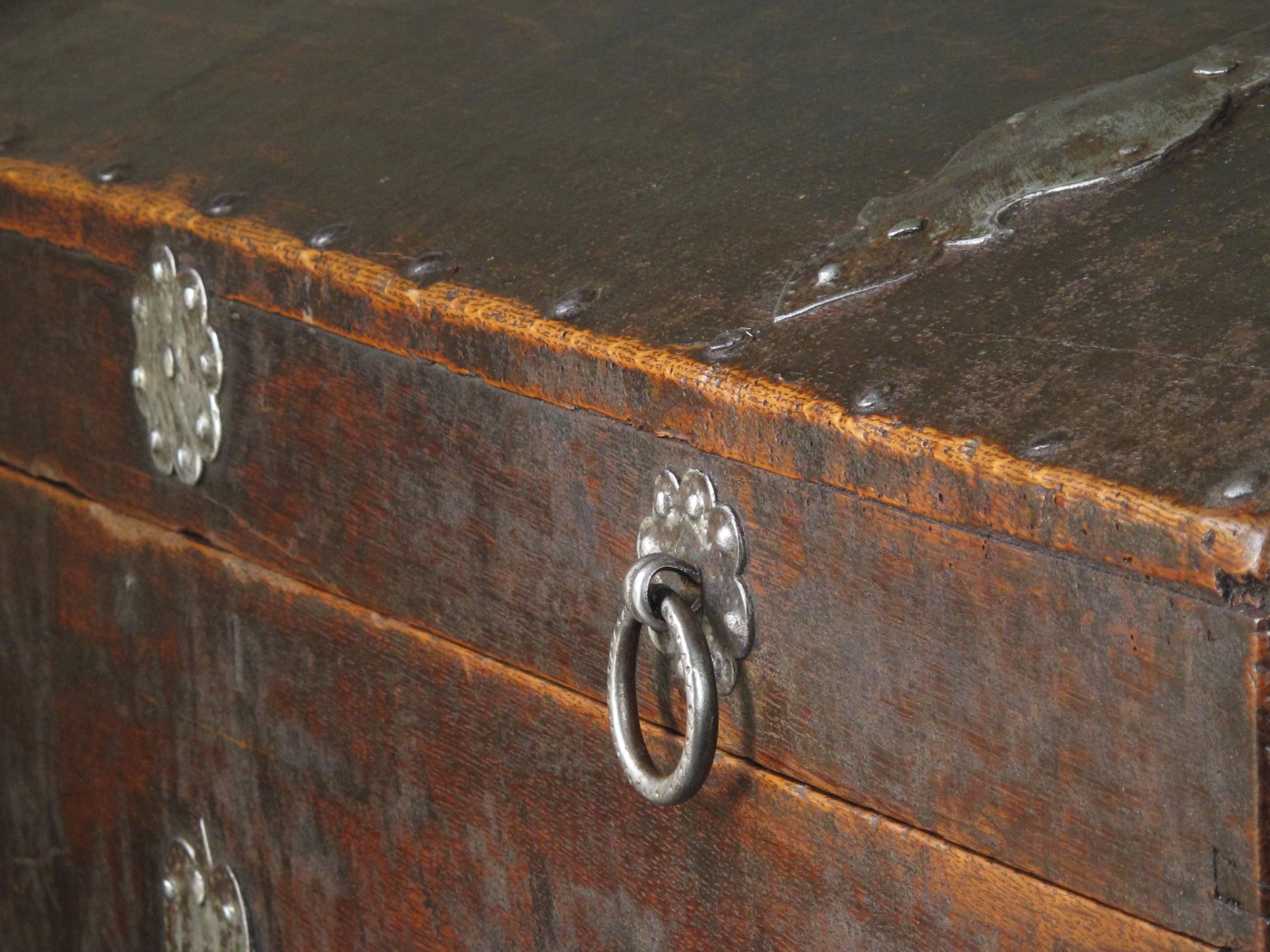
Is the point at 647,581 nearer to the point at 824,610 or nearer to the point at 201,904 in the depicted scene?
the point at 824,610

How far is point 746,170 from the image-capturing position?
998 mm

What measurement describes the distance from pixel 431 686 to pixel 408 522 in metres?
0.11

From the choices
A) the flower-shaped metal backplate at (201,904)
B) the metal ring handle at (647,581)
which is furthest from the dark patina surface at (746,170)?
the flower-shaped metal backplate at (201,904)

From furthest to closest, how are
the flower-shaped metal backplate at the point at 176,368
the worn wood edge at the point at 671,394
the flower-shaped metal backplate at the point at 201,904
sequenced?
the flower-shaped metal backplate at the point at 201,904
the flower-shaped metal backplate at the point at 176,368
the worn wood edge at the point at 671,394

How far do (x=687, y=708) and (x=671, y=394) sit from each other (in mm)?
167

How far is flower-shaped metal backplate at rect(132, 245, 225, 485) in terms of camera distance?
46.9 inches

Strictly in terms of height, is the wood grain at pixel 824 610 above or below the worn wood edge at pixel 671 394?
below

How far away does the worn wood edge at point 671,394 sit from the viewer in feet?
2.07

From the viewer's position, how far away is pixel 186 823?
1.35m

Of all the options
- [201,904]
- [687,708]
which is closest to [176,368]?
[201,904]

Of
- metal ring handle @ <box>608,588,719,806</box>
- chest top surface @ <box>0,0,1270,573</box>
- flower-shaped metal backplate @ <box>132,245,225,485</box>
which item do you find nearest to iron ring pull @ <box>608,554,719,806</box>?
metal ring handle @ <box>608,588,719,806</box>

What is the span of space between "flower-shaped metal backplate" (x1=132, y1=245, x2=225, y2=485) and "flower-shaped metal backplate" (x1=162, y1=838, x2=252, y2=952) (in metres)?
0.33

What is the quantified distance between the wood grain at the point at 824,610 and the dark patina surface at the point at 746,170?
64 millimetres

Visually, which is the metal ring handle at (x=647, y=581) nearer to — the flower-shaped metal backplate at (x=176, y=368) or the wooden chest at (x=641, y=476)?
the wooden chest at (x=641, y=476)
